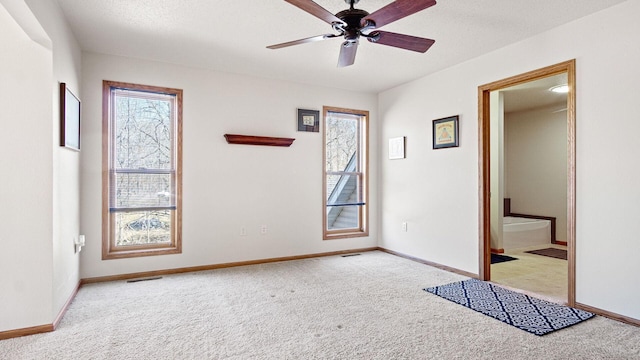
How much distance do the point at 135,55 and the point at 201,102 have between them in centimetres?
84

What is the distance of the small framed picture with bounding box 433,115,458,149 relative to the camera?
4.14 meters

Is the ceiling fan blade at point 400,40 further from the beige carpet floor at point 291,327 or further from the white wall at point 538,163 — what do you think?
the white wall at point 538,163

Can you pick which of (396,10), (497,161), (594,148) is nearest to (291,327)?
(396,10)

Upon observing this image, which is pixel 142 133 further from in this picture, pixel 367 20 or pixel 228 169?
pixel 367 20

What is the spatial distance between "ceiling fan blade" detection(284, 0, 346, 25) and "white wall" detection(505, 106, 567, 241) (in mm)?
5506

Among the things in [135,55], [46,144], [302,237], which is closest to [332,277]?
[302,237]

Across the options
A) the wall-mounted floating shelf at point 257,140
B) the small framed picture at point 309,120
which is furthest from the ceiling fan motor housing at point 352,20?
the small framed picture at point 309,120

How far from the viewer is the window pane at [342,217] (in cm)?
527

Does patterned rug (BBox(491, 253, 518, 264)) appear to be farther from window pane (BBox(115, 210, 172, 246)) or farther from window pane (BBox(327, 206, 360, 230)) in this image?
window pane (BBox(115, 210, 172, 246))

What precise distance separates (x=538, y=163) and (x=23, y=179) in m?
7.28

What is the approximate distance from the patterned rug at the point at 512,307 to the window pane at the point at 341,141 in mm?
2386

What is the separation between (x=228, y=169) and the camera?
4.40 metres

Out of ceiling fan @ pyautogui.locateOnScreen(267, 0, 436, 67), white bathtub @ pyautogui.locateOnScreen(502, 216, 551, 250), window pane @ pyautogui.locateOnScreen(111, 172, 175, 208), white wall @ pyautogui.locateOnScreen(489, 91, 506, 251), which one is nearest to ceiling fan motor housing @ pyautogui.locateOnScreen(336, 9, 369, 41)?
ceiling fan @ pyautogui.locateOnScreen(267, 0, 436, 67)

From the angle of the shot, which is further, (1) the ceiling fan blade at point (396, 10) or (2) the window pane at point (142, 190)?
(2) the window pane at point (142, 190)
